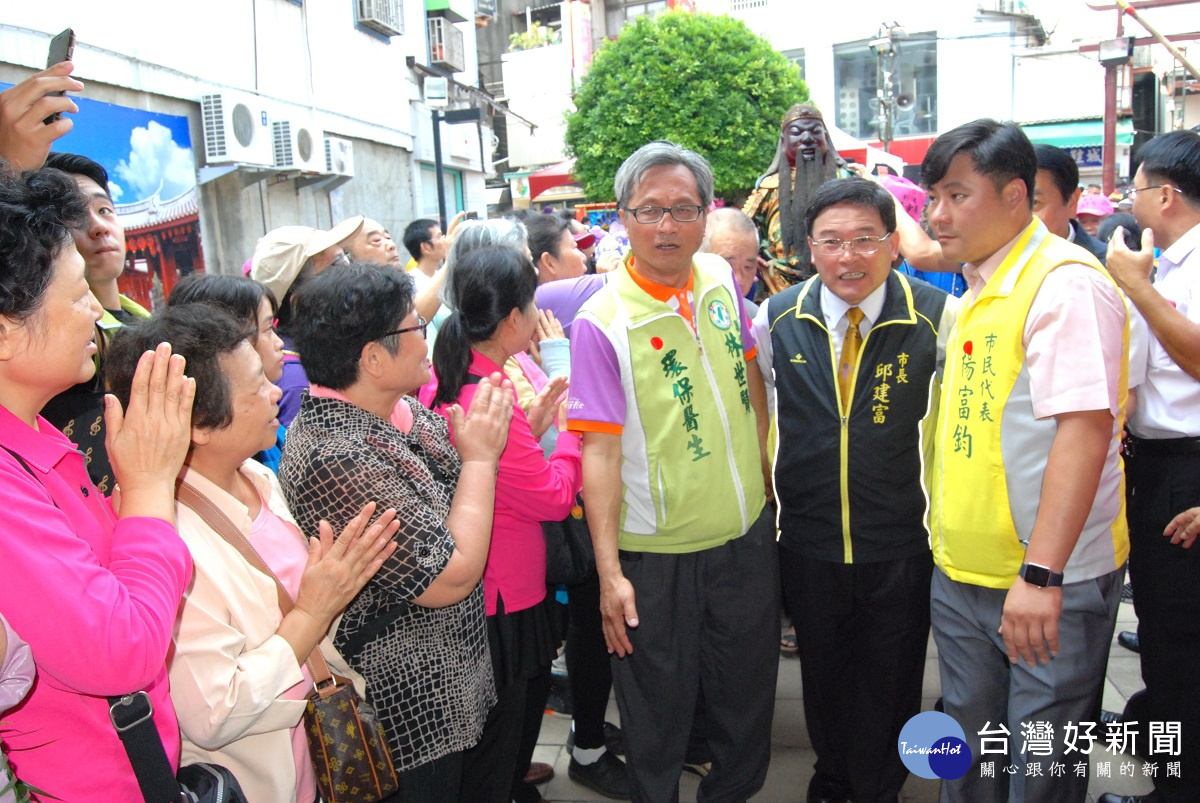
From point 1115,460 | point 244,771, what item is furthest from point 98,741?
point 1115,460

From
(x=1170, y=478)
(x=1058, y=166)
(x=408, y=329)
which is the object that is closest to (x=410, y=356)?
(x=408, y=329)

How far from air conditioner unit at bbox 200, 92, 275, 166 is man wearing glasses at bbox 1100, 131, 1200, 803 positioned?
24.4 feet

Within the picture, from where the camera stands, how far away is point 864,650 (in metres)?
2.38

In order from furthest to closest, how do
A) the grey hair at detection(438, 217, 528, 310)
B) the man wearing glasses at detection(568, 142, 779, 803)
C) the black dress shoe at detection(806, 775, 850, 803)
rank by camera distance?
the grey hair at detection(438, 217, 528, 310)
the black dress shoe at detection(806, 775, 850, 803)
the man wearing glasses at detection(568, 142, 779, 803)

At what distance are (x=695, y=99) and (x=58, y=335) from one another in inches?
506

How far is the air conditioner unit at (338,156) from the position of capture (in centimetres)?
945

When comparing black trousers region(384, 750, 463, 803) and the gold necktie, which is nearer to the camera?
black trousers region(384, 750, 463, 803)

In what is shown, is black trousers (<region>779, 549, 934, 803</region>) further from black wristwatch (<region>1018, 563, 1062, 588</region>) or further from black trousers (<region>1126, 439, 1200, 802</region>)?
black trousers (<region>1126, 439, 1200, 802</region>)

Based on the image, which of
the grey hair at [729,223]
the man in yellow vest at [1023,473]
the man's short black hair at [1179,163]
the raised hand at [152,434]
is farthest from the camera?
the grey hair at [729,223]

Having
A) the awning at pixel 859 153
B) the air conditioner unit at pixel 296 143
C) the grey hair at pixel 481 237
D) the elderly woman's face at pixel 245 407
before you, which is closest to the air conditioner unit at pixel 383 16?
the air conditioner unit at pixel 296 143

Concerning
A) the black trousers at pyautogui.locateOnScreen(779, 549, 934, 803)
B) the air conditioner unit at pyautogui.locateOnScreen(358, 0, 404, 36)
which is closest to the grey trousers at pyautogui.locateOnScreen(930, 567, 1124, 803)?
the black trousers at pyautogui.locateOnScreen(779, 549, 934, 803)

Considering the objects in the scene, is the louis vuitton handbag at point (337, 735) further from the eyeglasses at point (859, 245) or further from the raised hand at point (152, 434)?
the eyeglasses at point (859, 245)

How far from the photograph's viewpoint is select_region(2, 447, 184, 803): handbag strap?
1.22 m

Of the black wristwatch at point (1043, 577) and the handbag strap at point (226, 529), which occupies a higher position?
the handbag strap at point (226, 529)
